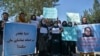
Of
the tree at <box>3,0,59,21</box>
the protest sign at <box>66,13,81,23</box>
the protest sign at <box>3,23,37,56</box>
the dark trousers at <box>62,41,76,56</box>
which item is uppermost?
the tree at <box>3,0,59,21</box>

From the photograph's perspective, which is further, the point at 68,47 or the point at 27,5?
the point at 27,5

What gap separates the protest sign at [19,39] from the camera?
11.7m

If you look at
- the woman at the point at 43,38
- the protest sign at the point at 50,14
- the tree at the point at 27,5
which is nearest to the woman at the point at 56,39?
the woman at the point at 43,38

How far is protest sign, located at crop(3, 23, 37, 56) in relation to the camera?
Answer: 38.4ft

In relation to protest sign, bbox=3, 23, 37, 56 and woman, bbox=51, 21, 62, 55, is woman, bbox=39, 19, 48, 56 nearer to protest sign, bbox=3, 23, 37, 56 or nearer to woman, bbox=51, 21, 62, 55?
woman, bbox=51, 21, 62, 55

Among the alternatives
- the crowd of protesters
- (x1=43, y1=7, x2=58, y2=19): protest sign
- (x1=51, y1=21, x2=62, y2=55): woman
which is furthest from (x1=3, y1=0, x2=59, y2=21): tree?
(x1=51, y1=21, x2=62, y2=55): woman

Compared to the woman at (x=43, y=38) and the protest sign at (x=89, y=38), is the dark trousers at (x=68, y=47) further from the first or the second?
the woman at (x=43, y=38)

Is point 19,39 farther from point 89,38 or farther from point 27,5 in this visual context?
point 27,5

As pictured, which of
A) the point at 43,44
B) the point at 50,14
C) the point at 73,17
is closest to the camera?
the point at 43,44

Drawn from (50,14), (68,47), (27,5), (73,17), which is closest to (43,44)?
(68,47)

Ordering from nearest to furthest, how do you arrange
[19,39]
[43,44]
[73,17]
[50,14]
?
[19,39], [43,44], [50,14], [73,17]

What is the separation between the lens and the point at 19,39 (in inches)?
477

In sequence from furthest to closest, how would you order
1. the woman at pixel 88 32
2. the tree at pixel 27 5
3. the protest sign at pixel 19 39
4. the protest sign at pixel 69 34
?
the tree at pixel 27 5 < the protest sign at pixel 69 34 < the woman at pixel 88 32 < the protest sign at pixel 19 39

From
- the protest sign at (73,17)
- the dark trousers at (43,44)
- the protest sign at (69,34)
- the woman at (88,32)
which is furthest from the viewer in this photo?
the protest sign at (73,17)
